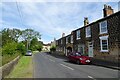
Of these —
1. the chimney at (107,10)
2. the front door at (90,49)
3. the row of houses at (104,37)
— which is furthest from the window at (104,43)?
the chimney at (107,10)

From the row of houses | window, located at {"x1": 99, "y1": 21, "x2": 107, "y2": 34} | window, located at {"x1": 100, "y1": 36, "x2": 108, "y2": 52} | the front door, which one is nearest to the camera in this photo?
the row of houses

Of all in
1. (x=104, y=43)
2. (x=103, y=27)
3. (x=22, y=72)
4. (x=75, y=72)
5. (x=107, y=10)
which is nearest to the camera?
(x=22, y=72)

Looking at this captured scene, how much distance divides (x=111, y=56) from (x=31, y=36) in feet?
289

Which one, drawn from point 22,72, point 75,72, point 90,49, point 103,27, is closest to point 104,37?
point 103,27

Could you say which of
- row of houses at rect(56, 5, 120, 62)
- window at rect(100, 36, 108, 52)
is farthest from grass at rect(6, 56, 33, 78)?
window at rect(100, 36, 108, 52)

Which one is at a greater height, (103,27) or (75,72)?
(103,27)

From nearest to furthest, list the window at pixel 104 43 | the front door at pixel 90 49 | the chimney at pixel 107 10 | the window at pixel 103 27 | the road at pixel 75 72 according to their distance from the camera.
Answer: the road at pixel 75 72, the window at pixel 104 43, the window at pixel 103 27, the chimney at pixel 107 10, the front door at pixel 90 49

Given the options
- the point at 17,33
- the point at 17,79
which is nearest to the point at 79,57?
the point at 17,79

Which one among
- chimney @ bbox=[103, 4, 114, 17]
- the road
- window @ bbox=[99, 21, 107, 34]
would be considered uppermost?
chimney @ bbox=[103, 4, 114, 17]

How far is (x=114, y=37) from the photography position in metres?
22.8

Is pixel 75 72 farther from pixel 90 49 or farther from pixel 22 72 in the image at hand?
pixel 90 49

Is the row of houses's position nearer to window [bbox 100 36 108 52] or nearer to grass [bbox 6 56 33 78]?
window [bbox 100 36 108 52]

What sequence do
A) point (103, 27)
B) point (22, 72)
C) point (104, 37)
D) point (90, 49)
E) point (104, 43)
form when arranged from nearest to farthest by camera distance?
point (22, 72) → point (104, 37) → point (104, 43) → point (103, 27) → point (90, 49)

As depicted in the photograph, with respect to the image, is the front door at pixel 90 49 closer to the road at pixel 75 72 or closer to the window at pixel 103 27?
the window at pixel 103 27
